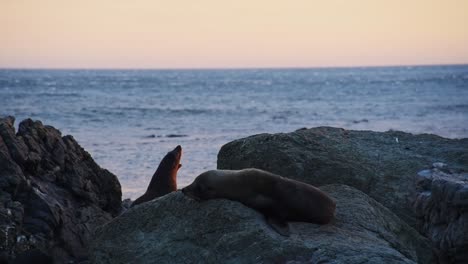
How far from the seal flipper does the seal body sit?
0.04ft

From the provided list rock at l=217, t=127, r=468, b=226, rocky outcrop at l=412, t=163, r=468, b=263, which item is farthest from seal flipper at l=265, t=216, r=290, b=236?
rocky outcrop at l=412, t=163, r=468, b=263

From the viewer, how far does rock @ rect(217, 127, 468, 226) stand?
8.42 m

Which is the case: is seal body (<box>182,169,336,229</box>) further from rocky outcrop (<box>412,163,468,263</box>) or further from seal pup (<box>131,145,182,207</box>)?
seal pup (<box>131,145,182,207</box>)

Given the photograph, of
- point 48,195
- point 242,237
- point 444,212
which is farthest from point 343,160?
point 48,195

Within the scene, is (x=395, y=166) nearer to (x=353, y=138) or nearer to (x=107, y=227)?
(x=353, y=138)

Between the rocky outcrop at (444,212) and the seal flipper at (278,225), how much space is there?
182 centimetres

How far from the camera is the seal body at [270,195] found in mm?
6762

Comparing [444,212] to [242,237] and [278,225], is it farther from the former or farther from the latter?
[242,237]

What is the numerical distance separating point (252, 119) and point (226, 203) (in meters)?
30.1

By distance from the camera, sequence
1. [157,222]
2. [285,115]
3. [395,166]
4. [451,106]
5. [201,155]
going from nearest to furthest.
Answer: [157,222] → [395,166] → [201,155] → [285,115] → [451,106]

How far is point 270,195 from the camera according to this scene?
6.95m

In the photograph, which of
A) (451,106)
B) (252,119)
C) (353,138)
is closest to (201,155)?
(353,138)

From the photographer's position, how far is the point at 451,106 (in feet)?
142

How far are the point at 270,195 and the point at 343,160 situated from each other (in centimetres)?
210
